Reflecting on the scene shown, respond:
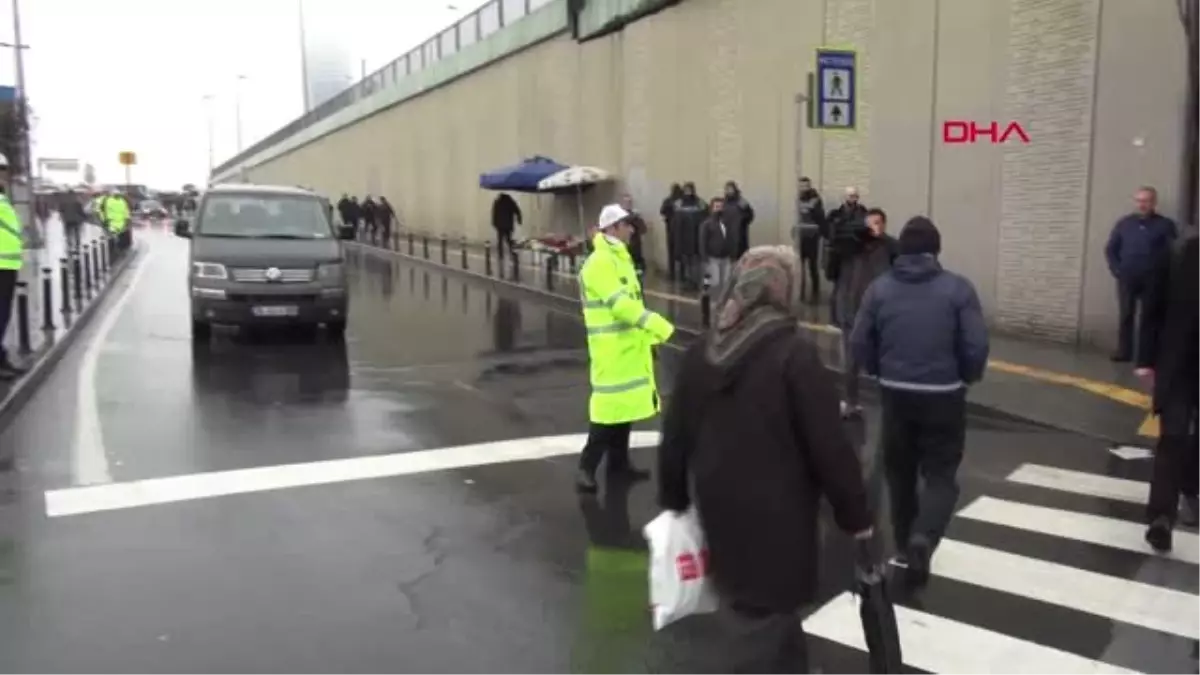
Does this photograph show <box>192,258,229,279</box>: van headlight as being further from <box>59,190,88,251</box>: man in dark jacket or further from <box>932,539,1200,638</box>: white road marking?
<box>59,190,88,251</box>: man in dark jacket

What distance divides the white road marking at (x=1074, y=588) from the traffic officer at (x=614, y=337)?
2.13m

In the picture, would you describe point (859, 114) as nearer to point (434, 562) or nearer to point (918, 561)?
point (918, 561)

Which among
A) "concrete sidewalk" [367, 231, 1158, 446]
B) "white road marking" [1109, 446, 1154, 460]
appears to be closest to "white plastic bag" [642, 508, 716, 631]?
"white road marking" [1109, 446, 1154, 460]

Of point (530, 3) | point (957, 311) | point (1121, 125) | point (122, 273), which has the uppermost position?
point (530, 3)

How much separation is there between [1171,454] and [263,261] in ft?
Answer: 37.9

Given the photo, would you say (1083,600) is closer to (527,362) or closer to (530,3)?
(527,362)

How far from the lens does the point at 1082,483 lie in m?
7.86

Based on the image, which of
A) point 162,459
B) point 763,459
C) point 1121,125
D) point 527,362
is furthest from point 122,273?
point 763,459

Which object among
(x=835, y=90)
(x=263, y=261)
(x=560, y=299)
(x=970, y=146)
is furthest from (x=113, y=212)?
(x=835, y=90)

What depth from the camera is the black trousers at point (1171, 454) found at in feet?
19.7

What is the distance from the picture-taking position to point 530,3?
33.7 metres

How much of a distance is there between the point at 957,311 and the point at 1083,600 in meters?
1.53

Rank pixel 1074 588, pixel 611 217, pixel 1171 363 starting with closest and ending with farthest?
pixel 1074 588 → pixel 1171 363 → pixel 611 217

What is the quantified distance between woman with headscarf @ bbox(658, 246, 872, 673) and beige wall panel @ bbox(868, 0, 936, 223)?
13214mm
